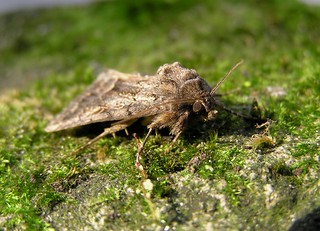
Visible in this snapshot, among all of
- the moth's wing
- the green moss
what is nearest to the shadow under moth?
the moth's wing

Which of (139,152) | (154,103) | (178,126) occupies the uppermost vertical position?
(154,103)

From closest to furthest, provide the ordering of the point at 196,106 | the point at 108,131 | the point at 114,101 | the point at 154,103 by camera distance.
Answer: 1. the point at 196,106
2. the point at 154,103
3. the point at 108,131
4. the point at 114,101

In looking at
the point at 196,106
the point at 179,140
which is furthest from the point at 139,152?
the point at 196,106

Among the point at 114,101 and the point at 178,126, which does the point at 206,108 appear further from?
the point at 114,101

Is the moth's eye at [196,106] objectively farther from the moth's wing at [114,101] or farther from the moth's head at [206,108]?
the moth's wing at [114,101]

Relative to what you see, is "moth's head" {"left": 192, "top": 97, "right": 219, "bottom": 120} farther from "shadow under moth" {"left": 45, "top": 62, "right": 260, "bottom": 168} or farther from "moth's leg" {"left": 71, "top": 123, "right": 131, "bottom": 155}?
"moth's leg" {"left": 71, "top": 123, "right": 131, "bottom": 155}

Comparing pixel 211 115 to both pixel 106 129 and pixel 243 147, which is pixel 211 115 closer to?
pixel 243 147

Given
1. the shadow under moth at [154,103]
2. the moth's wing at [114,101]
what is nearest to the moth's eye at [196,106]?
the shadow under moth at [154,103]

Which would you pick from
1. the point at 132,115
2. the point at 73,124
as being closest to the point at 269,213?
the point at 132,115
